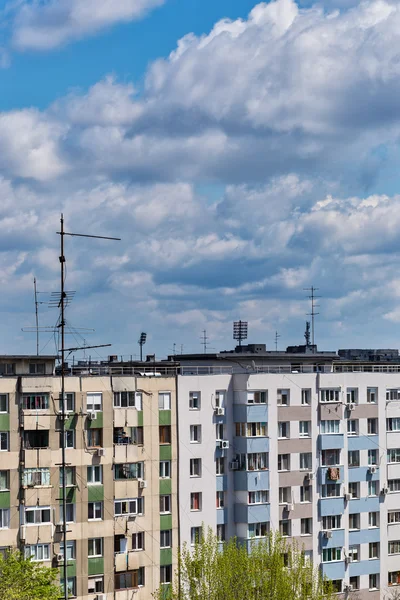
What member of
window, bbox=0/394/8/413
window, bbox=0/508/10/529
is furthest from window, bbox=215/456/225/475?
window, bbox=0/394/8/413

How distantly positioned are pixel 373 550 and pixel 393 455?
8.44 m

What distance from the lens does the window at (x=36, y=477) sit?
84562mm

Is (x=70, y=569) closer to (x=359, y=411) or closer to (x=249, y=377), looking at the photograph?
(x=249, y=377)

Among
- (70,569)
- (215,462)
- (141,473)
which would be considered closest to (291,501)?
(215,462)

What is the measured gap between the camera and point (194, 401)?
3711 inches

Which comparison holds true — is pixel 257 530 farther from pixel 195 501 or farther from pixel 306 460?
pixel 306 460

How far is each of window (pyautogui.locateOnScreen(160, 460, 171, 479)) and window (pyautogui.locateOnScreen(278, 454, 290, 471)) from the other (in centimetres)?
1065

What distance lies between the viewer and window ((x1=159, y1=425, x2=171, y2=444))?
9188cm

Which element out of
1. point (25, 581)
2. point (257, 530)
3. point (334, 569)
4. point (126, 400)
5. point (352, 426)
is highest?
point (126, 400)

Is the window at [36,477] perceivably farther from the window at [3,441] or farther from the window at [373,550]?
the window at [373,550]

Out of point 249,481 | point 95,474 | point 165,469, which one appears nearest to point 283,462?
point 249,481

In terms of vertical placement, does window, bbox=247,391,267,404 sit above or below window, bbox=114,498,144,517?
above

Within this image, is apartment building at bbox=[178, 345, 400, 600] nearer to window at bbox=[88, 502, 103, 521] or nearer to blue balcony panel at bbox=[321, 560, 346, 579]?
blue balcony panel at bbox=[321, 560, 346, 579]

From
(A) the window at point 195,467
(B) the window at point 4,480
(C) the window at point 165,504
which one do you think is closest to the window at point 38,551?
(B) the window at point 4,480
